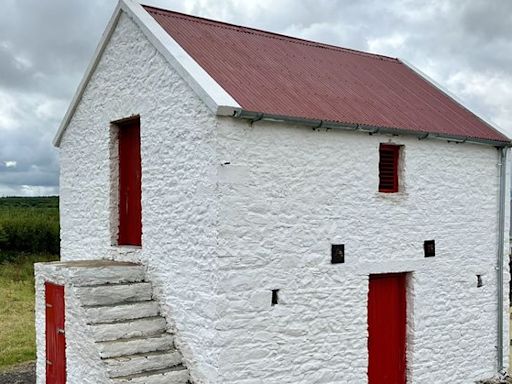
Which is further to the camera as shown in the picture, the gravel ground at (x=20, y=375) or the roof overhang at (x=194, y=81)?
the gravel ground at (x=20, y=375)

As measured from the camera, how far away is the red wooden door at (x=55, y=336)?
916 cm

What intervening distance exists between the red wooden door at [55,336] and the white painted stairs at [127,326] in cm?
87

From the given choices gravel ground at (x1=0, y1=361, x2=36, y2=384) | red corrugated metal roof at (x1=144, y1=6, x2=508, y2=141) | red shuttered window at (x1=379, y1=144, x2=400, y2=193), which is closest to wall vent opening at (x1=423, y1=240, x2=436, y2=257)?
red shuttered window at (x1=379, y1=144, x2=400, y2=193)

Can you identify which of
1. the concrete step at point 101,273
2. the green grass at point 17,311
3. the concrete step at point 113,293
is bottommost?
the green grass at point 17,311

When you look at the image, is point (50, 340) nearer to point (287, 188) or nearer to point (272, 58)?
point (287, 188)

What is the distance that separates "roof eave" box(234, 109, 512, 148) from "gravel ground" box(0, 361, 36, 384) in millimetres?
7547

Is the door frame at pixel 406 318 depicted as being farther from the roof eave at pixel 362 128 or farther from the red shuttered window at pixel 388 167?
the roof eave at pixel 362 128

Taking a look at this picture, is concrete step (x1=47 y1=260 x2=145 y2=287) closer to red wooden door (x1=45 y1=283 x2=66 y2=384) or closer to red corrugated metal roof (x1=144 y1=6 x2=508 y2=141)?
red wooden door (x1=45 y1=283 x2=66 y2=384)

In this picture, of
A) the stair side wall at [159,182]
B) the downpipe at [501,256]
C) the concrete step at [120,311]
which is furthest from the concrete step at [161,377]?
the downpipe at [501,256]

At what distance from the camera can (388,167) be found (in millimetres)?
9508

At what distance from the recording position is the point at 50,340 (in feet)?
31.8

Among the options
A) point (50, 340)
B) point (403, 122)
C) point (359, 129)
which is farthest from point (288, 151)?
point (50, 340)

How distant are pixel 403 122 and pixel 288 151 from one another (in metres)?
2.54

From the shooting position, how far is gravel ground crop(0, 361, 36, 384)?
11.8 metres
